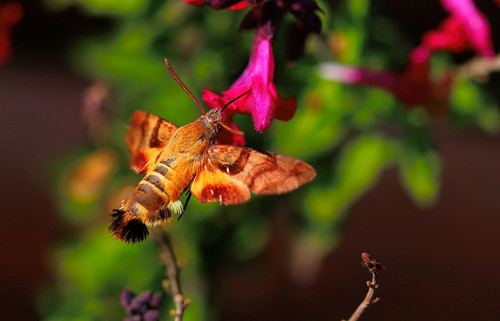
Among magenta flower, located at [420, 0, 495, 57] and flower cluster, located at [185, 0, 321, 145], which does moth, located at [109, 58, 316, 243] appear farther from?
magenta flower, located at [420, 0, 495, 57]

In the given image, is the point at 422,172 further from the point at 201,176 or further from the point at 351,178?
the point at 201,176

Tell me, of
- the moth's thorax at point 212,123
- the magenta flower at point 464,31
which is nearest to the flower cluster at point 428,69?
the magenta flower at point 464,31

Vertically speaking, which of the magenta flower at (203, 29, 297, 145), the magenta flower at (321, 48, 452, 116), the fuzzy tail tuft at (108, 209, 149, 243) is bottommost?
the fuzzy tail tuft at (108, 209, 149, 243)

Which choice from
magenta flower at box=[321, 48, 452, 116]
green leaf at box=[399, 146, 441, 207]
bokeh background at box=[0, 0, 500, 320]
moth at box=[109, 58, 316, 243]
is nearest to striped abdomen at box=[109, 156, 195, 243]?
moth at box=[109, 58, 316, 243]

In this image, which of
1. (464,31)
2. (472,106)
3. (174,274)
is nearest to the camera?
(174,274)

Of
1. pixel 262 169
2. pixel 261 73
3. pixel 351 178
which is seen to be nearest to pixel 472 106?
pixel 351 178

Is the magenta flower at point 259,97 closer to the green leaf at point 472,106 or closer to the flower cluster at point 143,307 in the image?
the flower cluster at point 143,307

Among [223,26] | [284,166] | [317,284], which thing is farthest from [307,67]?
[317,284]
